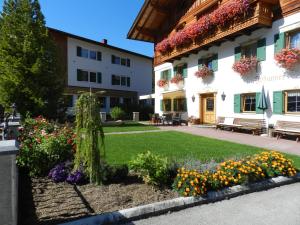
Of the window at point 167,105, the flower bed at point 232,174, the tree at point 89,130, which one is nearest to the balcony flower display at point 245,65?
the flower bed at point 232,174

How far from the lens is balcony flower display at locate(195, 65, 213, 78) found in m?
18.1

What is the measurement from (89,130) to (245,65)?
12.4 meters

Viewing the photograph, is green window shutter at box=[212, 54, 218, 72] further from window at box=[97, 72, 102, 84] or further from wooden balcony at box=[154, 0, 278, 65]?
window at box=[97, 72, 102, 84]

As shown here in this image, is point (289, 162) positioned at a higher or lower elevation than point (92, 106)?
lower

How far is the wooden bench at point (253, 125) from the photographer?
14.0m

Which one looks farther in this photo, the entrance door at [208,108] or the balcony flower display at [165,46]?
the balcony flower display at [165,46]

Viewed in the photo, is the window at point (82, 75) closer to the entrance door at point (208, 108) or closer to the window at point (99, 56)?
the window at point (99, 56)

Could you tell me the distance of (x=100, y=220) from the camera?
3664mm

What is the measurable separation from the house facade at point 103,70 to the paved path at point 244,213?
23253 millimetres

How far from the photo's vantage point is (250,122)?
14719mm

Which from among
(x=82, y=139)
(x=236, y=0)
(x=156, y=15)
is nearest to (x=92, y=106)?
(x=82, y=139)

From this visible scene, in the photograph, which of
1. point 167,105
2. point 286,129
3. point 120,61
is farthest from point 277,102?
point 120,61

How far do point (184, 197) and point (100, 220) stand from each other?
1595mm

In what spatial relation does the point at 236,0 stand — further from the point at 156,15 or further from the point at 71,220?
the point at 71,220
